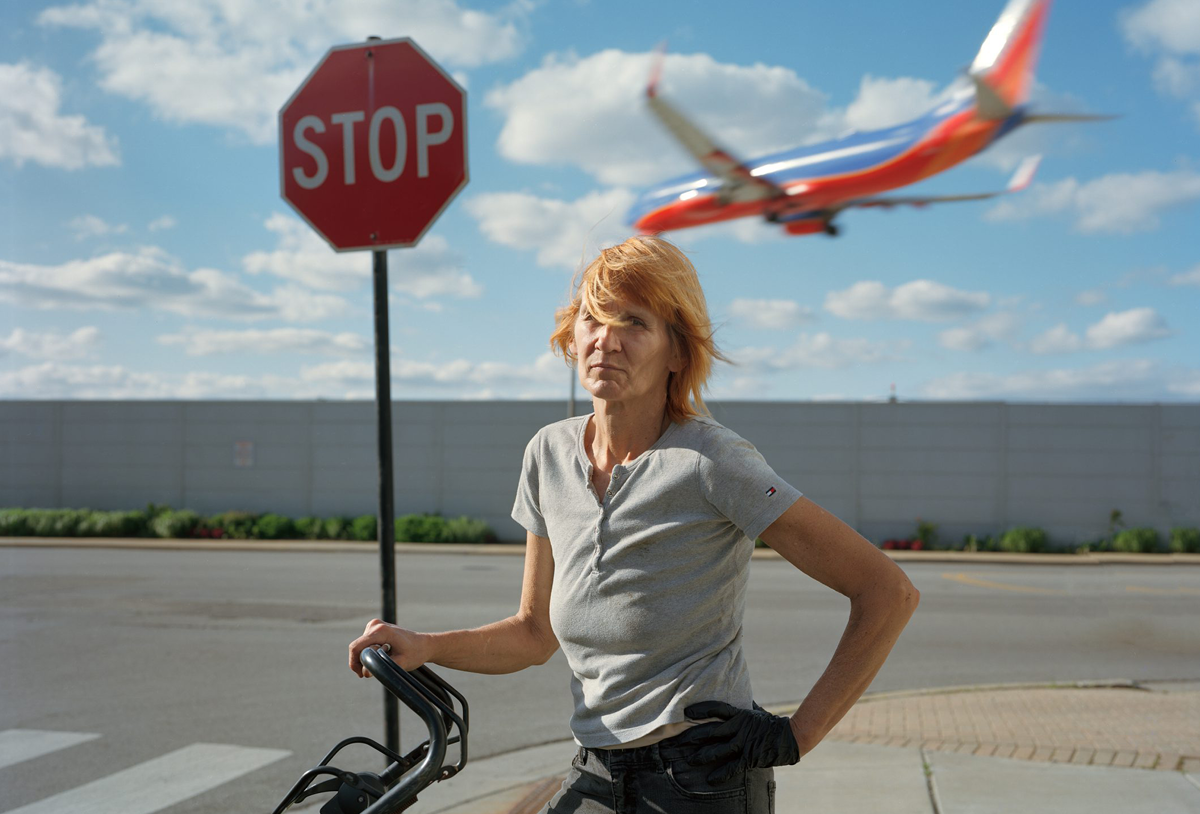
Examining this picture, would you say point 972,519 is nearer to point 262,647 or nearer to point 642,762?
point 262,647

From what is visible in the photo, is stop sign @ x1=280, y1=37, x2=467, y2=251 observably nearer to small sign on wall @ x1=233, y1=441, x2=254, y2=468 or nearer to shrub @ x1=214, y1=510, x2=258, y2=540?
shrub @ x1=214, y1=510, x2=258, y2=540

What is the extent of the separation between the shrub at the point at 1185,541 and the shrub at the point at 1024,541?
276 cm

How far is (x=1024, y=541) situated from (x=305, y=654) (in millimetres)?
17783

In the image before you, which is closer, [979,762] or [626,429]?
[626,429]

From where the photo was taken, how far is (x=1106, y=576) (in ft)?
56.8

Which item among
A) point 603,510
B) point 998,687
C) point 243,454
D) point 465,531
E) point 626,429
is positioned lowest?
point 998,687

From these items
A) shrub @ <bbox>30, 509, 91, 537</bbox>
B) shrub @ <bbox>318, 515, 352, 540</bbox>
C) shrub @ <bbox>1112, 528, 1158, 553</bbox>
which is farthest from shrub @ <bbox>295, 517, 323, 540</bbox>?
shrub @ <bbox>1112, 528, 1158, 553</bbox>

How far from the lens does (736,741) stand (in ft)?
5.81

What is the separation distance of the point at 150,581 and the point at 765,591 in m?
8.93

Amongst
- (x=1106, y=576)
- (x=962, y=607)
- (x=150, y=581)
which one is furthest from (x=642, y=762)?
(x=1106, y=576)

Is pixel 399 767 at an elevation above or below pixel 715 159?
below

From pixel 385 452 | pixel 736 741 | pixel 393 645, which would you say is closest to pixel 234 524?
pixel 385 452

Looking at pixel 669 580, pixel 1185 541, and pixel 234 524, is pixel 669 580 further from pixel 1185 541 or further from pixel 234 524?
pixel 234 524

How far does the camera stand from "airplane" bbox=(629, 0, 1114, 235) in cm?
1083
